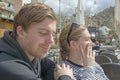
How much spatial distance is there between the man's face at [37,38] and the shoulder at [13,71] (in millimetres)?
185

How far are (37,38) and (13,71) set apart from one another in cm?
28

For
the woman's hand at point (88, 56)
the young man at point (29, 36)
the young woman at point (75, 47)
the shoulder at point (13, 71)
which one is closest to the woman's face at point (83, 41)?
the young woman at point (75, 47)

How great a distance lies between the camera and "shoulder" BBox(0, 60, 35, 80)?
5.06 feet

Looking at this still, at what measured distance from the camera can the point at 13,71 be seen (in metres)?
1.55

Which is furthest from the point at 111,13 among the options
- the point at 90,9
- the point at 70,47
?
the point at 70,47

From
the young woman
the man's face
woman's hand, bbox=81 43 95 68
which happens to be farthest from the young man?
the young woman

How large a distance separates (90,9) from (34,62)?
45310mm

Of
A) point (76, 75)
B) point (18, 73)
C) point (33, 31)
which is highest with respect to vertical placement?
point (33, 31)

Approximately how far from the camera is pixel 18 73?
5.08 ft

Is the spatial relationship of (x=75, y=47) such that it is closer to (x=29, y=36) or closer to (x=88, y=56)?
(x=88, y=56)

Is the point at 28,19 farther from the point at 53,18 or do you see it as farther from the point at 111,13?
the point at 111,13

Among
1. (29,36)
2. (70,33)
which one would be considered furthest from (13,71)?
(70,33)

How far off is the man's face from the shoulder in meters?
0.19

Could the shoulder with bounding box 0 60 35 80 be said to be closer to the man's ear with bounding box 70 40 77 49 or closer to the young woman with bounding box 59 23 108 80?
Answer: the young woman with bounding box 59 23 108 80
